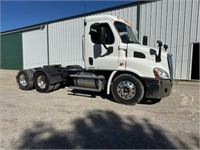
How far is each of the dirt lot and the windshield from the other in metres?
2.04

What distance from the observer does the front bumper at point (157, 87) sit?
5227mm

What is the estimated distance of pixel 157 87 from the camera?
17.2 feet

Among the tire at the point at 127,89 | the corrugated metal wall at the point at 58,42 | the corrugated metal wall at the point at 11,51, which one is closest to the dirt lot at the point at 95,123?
the tire at the point at 127,89

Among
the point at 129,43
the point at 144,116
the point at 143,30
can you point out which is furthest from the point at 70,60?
the point at 144,116

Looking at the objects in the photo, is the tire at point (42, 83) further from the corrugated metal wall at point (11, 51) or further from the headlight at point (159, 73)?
the corrugated metal wall at point (11, 51)

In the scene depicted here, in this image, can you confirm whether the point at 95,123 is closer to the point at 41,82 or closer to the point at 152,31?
the point at 41,82

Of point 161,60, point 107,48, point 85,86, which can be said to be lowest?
point 85,86

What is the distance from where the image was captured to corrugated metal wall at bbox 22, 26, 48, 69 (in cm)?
1636

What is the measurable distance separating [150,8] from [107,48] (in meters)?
6.04

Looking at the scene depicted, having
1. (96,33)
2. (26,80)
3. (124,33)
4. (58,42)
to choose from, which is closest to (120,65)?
(124,33)

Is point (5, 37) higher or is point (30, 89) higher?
point (5, 37)

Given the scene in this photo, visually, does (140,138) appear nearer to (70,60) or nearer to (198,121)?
(198,121)

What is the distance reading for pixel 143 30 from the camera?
10.9m

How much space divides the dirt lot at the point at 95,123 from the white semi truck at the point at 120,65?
1.48 feet
